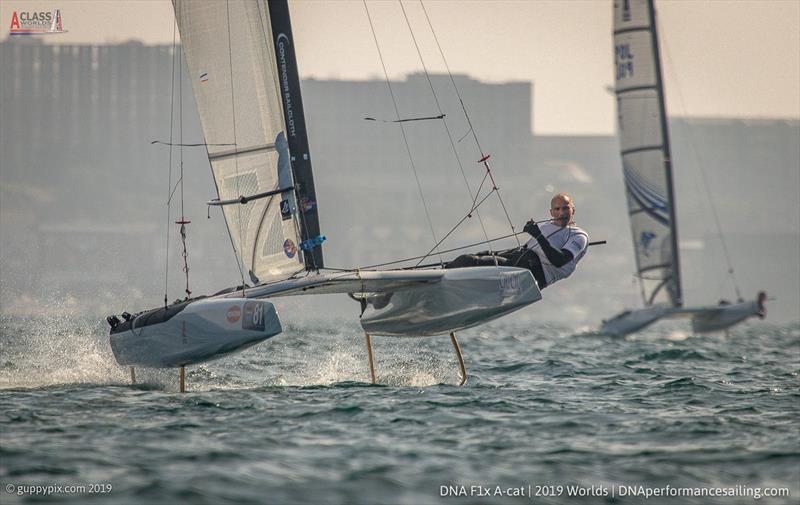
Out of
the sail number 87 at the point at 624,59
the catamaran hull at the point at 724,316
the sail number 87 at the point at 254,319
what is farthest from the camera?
the sail number 87 at the point at 624,59

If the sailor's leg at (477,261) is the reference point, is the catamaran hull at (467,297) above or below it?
below

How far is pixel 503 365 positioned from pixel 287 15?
485cm

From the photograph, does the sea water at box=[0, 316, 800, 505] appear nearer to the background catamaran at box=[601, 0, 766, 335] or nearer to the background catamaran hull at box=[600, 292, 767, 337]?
the background catamaran hull at box=[600, 292, 767, 337]

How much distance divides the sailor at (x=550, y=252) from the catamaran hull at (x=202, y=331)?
71.1 inches

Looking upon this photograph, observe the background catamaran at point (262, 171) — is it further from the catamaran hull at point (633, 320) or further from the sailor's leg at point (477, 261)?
the catamaran hull at point (633, 320)

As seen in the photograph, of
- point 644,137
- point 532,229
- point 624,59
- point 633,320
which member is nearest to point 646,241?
point 633,320

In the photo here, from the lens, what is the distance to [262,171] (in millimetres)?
9672

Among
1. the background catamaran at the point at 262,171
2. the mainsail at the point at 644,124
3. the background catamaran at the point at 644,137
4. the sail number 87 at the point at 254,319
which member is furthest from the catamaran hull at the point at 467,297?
the mainsail at the point at 644,124

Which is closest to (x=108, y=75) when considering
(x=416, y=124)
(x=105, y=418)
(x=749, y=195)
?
(x=416, y=124)

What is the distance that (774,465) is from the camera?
626 cm

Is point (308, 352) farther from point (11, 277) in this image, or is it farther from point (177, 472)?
point (11, 277)

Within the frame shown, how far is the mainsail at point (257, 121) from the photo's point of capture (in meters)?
9.62

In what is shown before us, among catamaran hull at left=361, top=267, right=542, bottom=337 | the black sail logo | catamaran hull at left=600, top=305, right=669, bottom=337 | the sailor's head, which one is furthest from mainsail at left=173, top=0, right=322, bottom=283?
catamaran hull at left=600, top=305, right=669, bottom=337

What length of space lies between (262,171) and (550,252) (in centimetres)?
237
